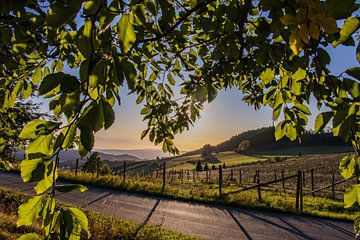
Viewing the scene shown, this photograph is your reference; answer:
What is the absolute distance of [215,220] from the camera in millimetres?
10180

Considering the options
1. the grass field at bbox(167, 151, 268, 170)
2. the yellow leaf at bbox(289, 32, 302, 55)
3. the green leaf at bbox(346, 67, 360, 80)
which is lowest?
the grass field at bbox(167, 151, 268, 170)

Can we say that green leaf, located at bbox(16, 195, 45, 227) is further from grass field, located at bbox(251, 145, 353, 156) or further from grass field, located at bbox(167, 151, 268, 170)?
grass field, located at bbox(251, 145, 353, 156)

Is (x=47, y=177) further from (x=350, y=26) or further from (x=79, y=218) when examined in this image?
(x=350, y=26)

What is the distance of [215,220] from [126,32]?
10096 millimetres

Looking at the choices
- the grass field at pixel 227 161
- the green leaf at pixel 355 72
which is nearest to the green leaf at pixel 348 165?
the green leaf at pixel 355 72

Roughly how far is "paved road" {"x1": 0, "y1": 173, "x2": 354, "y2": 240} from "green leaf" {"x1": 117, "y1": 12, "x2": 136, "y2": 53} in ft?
26.8

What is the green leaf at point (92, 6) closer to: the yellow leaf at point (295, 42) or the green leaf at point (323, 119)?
the yellow leaf at point (295, 42)

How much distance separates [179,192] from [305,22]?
1501 centimetres

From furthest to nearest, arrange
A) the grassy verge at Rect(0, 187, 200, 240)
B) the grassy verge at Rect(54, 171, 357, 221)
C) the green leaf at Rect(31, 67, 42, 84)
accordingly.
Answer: the grassy verge at Rect(54, 171, 357, 221), the grassy verge at Rect(0, 187, 200, 240), the green leaf at Rect(31, 67, 42, 84)

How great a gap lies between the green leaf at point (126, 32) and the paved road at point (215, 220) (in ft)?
26.8

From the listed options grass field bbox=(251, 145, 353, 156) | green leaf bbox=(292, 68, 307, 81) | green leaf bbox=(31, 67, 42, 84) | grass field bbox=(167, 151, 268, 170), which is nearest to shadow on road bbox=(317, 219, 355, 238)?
green leaf bbox=(292, 68, 307, 81)

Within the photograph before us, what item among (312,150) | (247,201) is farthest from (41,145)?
(312,150)

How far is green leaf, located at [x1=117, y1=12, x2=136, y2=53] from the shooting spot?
2.78 ft

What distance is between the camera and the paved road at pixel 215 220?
8.76m
